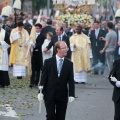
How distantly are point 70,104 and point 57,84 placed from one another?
4.93 m

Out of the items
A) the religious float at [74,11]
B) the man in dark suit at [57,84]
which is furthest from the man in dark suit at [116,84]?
the religious float at [74,11]

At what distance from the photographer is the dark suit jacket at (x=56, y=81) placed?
1192 cm

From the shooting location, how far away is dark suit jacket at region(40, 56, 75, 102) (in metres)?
11.9

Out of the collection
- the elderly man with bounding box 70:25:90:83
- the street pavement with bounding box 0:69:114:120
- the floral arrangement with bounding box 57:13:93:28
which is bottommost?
the street pavement with bounding box 0:69:114:120

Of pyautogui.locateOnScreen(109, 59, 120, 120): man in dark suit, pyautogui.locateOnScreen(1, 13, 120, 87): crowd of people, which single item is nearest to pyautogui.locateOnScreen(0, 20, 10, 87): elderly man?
pyautogui.locateOnScreen(1, 13, 120, 87): crowd of people

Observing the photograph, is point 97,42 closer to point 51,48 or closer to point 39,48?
point 51,48

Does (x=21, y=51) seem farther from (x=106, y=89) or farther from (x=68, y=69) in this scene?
(x=68, y=69)

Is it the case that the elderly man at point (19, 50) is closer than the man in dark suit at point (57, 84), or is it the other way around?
the man in dark suit at point (57, 84)

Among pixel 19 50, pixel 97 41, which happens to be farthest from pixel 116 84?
pixel 97 41

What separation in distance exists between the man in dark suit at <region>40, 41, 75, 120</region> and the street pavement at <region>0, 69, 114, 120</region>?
256 cm

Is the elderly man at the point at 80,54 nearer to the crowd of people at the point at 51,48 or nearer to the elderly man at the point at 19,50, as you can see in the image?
the crowd of people at the point at 51,48

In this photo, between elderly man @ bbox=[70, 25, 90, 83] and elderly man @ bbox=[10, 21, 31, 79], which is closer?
elderly man @ bbox=[10, 21, 31, 79]

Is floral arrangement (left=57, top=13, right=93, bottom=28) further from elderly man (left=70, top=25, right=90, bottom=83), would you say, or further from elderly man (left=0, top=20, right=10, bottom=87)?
elderly man (left=0, top=20, right=10, bottom=87)

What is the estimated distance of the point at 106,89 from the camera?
2044 cm
